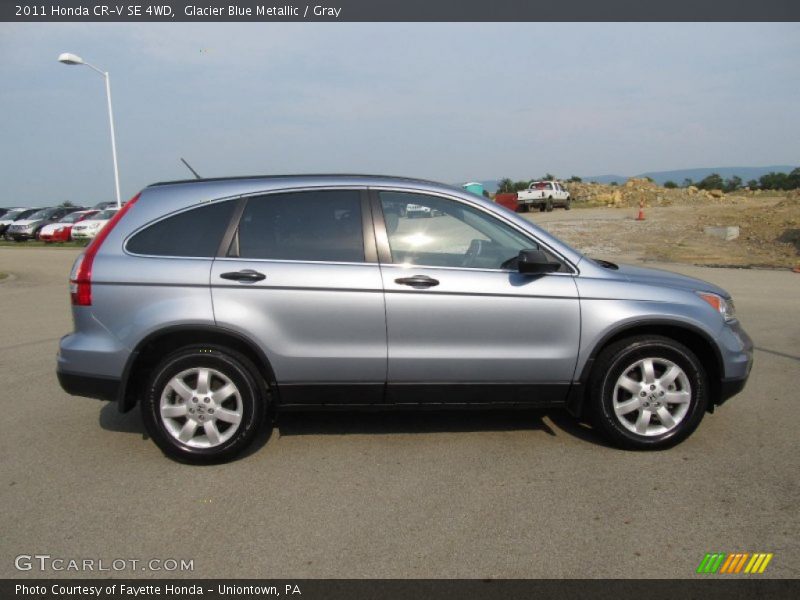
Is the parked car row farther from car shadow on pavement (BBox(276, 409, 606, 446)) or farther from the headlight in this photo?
the headlight

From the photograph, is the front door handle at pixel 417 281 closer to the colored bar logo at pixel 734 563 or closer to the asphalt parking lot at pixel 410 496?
the asphalt parking lot at pixel 410 496

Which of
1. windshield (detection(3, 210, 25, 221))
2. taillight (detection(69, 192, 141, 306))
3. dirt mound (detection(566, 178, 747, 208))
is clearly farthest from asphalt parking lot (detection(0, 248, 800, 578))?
dirt mound (detection(566, 178, 747, 208))

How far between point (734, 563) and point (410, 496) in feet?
5.52

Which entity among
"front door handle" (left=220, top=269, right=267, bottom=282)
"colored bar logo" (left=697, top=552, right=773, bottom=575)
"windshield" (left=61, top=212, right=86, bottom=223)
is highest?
"front door handle" (left=220, top=269, right=267, bottom=282)

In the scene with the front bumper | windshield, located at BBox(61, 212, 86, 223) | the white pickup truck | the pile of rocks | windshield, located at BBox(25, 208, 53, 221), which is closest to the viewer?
the front bumper

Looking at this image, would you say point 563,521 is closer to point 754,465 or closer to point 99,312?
point 754,465

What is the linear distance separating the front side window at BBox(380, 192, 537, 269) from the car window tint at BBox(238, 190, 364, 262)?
246 mm

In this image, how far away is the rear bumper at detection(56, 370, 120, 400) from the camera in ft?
13.2

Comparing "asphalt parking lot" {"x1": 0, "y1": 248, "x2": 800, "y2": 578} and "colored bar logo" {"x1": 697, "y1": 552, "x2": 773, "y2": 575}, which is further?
"asphalt parking lot" {"x1": 0, "y1": 248, "x2": 800, "y2": 578}

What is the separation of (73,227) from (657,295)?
92.0 ft

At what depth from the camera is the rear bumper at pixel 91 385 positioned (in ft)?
13.2

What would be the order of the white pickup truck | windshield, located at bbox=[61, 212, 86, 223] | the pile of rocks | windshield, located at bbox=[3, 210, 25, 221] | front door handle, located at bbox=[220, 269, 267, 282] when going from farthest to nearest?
the pile of rocks
the white pickup truck
windshield, located at bbox=[3, 210, 25, 221]
windshield, located at bbox=[61, 212, 86, 223]
front door handle, located at bbox=[220, 269, 267, 282]

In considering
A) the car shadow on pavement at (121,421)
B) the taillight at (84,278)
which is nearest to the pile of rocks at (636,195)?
the car shadow on pavement at (121,421)

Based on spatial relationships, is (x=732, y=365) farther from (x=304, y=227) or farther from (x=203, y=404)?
(x=203, y=404)
